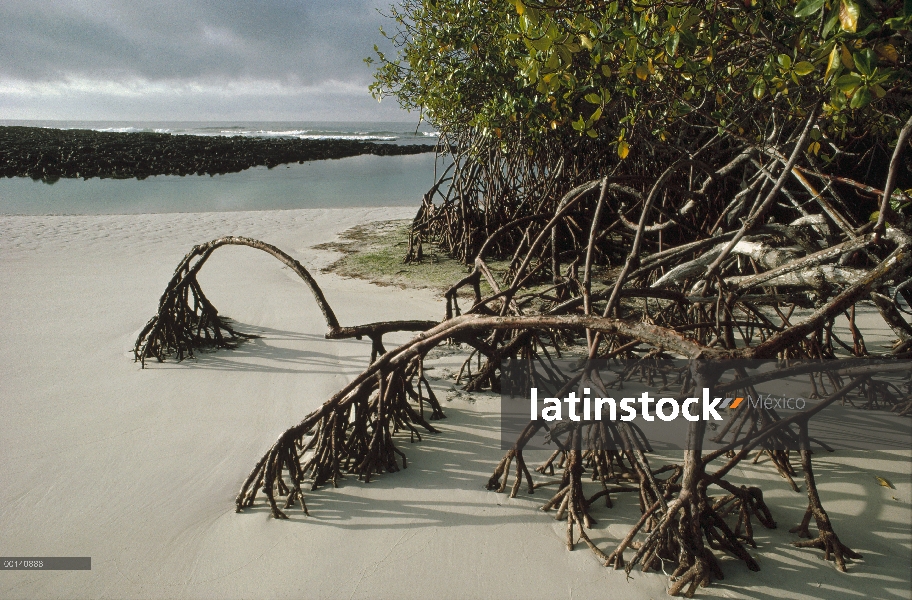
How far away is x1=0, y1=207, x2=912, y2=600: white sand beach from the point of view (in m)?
1.73

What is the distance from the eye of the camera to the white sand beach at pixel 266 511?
1.73 metres

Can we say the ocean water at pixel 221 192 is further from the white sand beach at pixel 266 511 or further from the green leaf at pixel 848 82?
the green leaf at pixel 848 82

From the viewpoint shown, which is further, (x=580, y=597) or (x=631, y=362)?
(x=631, y=362)

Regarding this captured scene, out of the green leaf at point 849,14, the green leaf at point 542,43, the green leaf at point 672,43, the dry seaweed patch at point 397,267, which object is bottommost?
the dry seaweed patch at point 397,267

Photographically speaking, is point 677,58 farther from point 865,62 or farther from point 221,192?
point 221,192

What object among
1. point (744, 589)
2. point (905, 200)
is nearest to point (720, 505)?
point (744, 589)

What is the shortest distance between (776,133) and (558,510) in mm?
2363

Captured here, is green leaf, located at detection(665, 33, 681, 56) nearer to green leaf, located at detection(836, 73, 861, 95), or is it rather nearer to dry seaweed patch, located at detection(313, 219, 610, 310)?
green leaf, located at detection(836, 73, 861, 95)

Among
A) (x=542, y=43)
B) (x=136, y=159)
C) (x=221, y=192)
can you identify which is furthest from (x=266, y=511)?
(x=136, y=159)

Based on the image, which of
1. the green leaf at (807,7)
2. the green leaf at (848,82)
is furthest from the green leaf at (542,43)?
the green leaf at (848,82)

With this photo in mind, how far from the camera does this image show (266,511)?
6.86ft

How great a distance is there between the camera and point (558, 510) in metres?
1.97

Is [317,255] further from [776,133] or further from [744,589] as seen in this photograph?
[744,589]

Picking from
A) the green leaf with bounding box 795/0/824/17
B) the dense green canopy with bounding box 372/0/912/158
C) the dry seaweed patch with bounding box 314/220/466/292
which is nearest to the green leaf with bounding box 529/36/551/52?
the dense green canopy with bounding box 372/0/912/158
